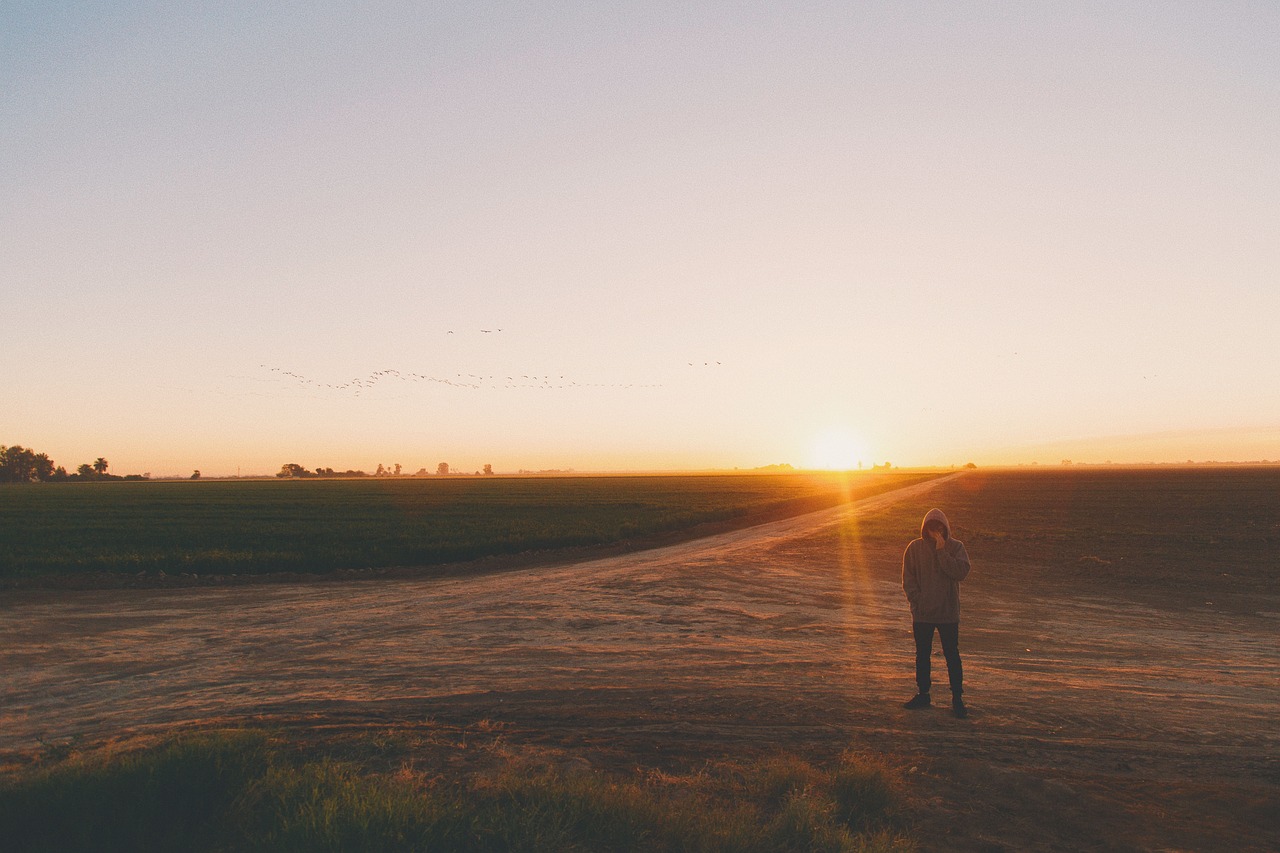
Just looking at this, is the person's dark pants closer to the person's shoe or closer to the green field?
the person's shoe

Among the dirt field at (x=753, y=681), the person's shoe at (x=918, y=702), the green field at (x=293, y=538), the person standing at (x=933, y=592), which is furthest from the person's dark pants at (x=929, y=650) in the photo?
the green field at (x=293, y=538)

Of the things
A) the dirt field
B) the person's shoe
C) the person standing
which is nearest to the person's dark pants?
the person standing

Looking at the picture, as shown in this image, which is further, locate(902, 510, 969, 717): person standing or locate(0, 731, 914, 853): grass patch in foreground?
locate(902, 510, 969, 717): person standing

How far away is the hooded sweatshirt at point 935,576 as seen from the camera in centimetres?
870

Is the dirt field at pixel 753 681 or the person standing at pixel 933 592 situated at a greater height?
the person standing at pixel 933 592

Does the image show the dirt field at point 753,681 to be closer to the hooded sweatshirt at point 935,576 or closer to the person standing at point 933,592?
the person standing at point 933,592

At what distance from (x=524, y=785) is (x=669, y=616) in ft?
28.7

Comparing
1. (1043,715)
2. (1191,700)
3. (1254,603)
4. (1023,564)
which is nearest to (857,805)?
(1043,715)

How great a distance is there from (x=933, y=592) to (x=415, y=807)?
6.11m

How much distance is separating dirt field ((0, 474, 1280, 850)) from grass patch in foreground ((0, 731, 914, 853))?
636 millimetres

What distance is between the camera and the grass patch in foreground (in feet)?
17.5

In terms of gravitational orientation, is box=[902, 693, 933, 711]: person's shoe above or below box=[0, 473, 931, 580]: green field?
below

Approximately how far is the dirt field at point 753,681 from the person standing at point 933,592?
492 millimetres

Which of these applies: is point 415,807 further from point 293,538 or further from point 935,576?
point 293,538
